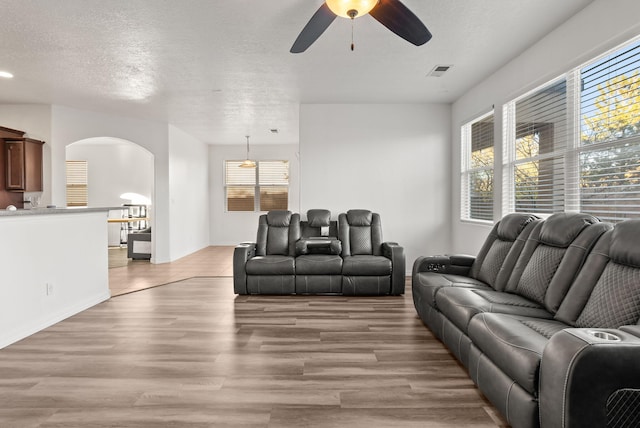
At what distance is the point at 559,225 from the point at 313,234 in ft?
11.2

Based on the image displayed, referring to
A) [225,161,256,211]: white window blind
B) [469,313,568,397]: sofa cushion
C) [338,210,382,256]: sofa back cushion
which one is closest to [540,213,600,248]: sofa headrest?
[469,313,568,397]: sofa cushion

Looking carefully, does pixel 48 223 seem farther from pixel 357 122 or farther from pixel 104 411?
pixel 357 122

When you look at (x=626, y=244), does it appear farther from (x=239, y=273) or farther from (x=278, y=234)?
(x=278, y=234)

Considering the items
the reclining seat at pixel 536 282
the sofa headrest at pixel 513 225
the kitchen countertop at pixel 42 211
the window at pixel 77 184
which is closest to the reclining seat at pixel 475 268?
the sofa headrest at pixel 513 225

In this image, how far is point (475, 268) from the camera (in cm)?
388

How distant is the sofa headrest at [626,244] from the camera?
213 cm

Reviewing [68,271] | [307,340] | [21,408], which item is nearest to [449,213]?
[307,340]

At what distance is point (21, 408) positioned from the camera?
2270 mm

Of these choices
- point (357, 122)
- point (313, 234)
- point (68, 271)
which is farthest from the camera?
point (357, 122)

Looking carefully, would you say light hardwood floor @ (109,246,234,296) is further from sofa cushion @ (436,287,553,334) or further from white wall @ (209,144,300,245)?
sofa cushion @ (436,287,553,334)

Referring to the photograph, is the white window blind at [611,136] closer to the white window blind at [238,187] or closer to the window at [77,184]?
the white window blind at [238,187]

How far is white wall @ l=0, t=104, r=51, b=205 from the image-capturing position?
6320mm

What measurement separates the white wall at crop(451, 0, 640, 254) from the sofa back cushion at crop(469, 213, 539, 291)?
1221 mm

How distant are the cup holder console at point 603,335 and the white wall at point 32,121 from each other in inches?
291
